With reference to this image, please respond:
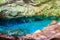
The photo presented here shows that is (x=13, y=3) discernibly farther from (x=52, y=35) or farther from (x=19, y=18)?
(x=52, y=35)

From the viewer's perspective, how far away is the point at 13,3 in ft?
4.90

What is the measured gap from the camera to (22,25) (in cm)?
147

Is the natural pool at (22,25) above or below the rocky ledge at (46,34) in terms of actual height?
above

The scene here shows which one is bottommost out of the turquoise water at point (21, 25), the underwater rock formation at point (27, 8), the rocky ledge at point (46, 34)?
the rocky ledge at point (46, 34)

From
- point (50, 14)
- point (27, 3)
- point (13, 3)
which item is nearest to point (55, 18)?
point (50, 14)

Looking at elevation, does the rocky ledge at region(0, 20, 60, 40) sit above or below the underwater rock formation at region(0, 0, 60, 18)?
below

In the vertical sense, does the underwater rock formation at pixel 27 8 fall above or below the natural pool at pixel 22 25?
above

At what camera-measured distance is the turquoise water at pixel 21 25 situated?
4.72 feet

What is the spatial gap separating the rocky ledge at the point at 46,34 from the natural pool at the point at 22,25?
0.03 meters

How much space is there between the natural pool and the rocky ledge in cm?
3

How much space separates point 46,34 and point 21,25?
0.21 metres

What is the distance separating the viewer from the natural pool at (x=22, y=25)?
Answer: 4.72ft

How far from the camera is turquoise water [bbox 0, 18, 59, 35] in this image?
1438mm

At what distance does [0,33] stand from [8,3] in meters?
0.25
